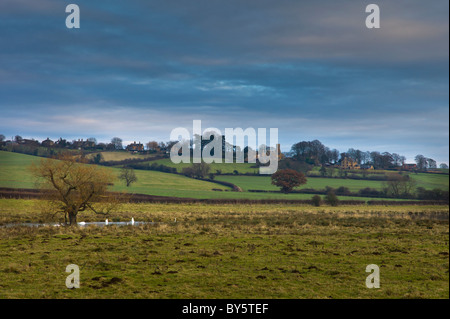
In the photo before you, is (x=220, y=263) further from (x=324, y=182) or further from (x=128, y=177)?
(x=324, y=182)

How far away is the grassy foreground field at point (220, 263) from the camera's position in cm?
1581

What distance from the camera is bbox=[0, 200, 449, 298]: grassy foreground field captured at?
1581cm

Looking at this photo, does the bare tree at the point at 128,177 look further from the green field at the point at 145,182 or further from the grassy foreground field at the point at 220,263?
the grassy foreground field at the point at 220,263

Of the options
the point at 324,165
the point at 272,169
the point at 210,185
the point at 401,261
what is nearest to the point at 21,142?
the point at 210,185

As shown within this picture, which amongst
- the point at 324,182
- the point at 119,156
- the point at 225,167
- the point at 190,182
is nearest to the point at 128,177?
the point at 190,182

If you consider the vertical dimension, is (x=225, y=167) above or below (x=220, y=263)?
above

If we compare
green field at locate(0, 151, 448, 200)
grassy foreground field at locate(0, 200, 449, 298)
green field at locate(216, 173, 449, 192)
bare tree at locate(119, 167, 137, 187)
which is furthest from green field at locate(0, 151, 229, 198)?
grassy foreground field at locate(0, 200, 449, 298)

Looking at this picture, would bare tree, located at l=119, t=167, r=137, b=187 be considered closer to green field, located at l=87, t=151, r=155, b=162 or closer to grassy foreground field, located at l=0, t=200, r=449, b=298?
green field, located at l=87, t=151, r=155, b=162

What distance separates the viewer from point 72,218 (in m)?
37.9

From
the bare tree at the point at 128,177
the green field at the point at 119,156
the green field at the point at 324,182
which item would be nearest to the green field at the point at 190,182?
the green field at the point at 324,182

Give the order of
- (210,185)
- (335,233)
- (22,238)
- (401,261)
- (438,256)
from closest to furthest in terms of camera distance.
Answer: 1. (401,261)
2. (438,256)
3. (22,238)
4. (335,233)
5. (210,185)

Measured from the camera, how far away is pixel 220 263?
21.1 meters
